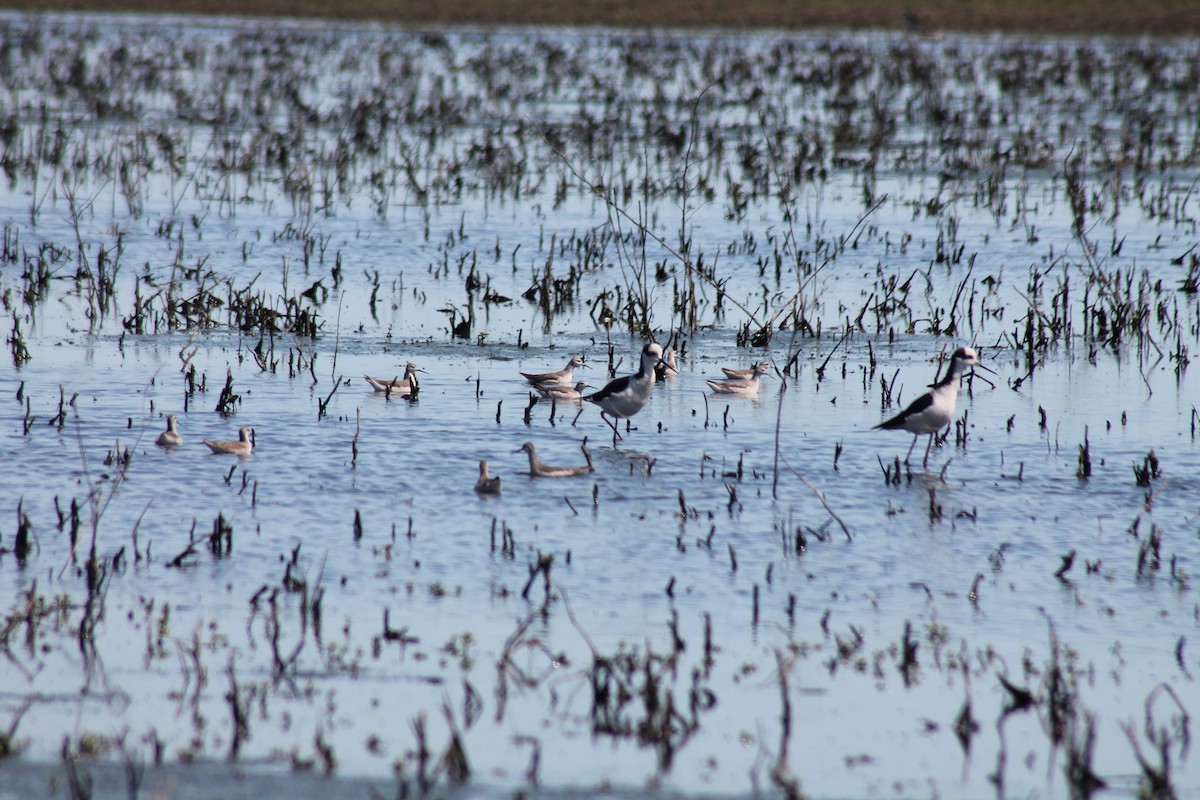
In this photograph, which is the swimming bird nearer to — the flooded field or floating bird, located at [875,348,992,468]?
the flooded field

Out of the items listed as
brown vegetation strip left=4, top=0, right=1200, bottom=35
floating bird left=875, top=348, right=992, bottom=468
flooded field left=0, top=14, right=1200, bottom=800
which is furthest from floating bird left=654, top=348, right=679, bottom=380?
brown vegetation strip left=4, top=0, right=1200, bottom=35

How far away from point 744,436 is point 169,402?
3.87 metres

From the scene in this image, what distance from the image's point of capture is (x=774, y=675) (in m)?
6.25

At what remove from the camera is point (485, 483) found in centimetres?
864

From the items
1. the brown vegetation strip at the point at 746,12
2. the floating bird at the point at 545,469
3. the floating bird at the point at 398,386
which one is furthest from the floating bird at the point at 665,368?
the brown vegetation strip at the point at 746,12

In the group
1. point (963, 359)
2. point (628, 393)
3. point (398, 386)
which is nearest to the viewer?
point (628, 393)

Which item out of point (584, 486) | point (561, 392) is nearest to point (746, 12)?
point (561, 392)

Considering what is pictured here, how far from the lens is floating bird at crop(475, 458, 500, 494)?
862cm

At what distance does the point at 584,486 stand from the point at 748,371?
2.67 m

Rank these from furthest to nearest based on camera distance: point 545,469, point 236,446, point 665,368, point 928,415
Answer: point 665,368 < point 928,415 < point 236,446 < point 545,469

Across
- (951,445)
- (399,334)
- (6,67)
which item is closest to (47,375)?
(399,334)

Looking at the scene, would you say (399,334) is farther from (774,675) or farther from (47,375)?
(774,675)

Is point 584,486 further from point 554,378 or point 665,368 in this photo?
point 665,368

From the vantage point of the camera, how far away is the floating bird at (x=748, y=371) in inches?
440
